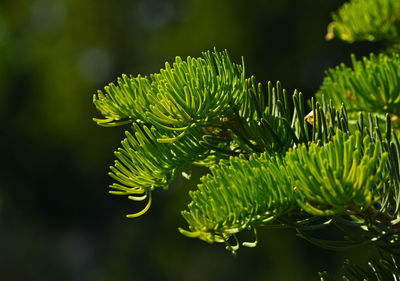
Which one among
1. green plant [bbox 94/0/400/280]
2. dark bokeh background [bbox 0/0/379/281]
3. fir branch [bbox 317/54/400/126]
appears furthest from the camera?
dark bokeh background [bbox 0/0/379/281]

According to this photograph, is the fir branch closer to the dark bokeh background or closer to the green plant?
the green plant

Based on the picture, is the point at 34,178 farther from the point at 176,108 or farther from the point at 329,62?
the point at 176,108

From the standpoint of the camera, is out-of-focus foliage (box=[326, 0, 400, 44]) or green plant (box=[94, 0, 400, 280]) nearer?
green plant (box=[94, 0, 400, 280])

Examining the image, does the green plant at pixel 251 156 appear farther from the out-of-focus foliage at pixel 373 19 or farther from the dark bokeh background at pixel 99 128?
the dark bokeh background at pixel 99 128

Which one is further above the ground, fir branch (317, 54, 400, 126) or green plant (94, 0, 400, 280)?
fir branch (317, 54, 400, 126)

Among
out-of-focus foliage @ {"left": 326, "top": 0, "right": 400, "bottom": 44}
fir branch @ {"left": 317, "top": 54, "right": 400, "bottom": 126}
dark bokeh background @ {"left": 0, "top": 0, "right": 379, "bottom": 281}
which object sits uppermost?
dark bokeh background @ {"left": 0, "top": 0, "right": 379, "bottom": 281}

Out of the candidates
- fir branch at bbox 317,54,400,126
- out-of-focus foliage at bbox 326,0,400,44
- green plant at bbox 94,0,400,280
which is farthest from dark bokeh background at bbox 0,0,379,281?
green plant at bbox 94,0,400,280
